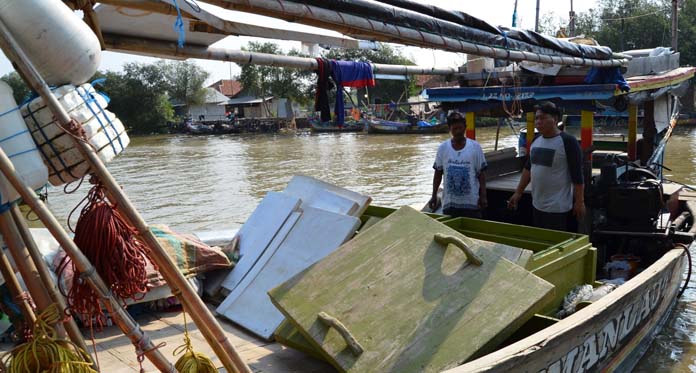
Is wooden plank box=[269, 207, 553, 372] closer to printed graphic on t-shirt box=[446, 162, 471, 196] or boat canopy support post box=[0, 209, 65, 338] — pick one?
boat canopy support post box=[0, 209, 65, 338]

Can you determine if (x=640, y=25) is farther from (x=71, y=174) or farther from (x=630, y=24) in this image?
(x=71, y=174)

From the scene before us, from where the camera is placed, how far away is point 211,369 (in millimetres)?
2600

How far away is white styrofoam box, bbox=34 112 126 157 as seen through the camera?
87.7 inches

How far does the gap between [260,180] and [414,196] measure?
21.0ft

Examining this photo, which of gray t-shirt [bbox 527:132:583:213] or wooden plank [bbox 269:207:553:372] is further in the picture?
gray t-shirt [bbox 527:132:583:213]

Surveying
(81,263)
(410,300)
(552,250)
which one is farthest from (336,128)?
(81,263)

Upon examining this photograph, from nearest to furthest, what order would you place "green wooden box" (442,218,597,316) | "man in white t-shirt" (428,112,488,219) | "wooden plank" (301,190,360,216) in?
"green wooden box" (442,218,597,316), "wooden plank" (301,190,360,216), "man in white t-shirt" (428,112,488,219)

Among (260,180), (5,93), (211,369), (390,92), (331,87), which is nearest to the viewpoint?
(5,93)

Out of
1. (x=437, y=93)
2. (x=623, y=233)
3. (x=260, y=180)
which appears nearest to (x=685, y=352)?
(x=623, y=233)

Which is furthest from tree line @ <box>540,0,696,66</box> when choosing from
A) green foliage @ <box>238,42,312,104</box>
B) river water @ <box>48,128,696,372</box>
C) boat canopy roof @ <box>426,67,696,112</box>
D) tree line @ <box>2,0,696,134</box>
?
boat canopy roof @ <box>426,67,696,112</box>

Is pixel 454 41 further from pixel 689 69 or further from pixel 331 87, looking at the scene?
pixel 689 69

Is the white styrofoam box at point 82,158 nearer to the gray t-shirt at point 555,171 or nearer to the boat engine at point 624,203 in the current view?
the gray t-shirt at point 555,171

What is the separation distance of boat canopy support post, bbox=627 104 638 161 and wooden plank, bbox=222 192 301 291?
5.42 metres

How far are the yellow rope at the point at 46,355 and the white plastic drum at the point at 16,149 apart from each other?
1.53ft
